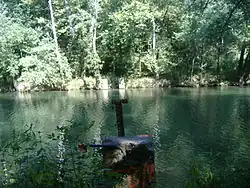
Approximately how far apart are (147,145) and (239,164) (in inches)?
142

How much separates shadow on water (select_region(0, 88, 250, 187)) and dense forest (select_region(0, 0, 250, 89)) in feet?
21.2

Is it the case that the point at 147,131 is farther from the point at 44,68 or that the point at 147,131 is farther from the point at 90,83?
the point at 44,68

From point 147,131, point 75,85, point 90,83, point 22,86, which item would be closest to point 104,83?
point 90,83

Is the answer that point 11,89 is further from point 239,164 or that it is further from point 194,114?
point 239,164

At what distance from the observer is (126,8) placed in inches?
1205

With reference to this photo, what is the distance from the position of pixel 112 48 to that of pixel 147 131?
19.8m

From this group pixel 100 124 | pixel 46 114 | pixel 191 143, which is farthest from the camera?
pixel 46 114

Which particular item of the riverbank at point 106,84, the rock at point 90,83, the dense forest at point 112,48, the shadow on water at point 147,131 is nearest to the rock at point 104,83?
the riverbank at point 106,84

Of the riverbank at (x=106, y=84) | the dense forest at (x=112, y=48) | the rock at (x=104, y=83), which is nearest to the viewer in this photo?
the dense forest at (x=112, y=48)

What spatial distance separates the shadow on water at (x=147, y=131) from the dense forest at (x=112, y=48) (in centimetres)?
647

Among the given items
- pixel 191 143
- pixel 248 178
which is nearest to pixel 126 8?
pixel 191 143

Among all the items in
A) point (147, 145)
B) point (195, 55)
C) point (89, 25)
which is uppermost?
point (89, 25)

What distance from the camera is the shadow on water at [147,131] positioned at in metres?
4.66

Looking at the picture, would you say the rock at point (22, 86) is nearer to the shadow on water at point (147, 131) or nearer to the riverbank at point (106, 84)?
the riverbank at point (106, 84)
